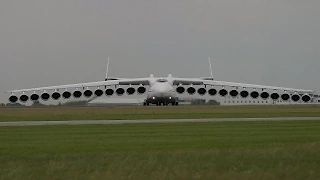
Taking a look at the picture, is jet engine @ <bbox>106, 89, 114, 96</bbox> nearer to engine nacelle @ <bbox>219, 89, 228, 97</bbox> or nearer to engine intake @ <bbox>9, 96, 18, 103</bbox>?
engine intake @ <bbox>9, 96, 18, 103</bbox>

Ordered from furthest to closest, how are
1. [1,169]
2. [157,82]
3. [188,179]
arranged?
[157,82]
[1,169]
[188,179]

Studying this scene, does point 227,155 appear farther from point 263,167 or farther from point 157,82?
point 157,82

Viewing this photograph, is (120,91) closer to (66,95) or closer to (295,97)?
(66,95)

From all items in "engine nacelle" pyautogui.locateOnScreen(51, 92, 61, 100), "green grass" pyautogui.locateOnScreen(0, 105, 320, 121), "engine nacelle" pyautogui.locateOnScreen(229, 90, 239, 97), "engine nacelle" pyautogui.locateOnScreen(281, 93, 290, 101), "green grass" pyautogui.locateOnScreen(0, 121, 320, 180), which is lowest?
"engine nacelle" pyautogui.locateOnScreen(281, 93, 290, 101)

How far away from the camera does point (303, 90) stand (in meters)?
70.9

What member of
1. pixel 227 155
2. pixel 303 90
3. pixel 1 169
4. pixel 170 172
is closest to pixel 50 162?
pixel 1 169

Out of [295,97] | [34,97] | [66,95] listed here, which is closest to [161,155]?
[295,97]

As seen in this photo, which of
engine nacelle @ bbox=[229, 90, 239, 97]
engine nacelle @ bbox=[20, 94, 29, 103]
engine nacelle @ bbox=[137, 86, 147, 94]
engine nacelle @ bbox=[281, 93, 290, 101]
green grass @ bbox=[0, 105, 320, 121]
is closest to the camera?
green grass @ bbox=[0, 105, 320, 121]

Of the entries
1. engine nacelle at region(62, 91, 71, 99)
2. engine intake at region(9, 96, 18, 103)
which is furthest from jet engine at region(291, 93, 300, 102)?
engine intake at region(9, 96, 18, 103)

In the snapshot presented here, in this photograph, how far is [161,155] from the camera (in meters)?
14.4

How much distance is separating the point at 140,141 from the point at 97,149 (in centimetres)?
260

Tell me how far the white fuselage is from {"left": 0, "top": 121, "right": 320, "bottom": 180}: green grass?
43523 mm

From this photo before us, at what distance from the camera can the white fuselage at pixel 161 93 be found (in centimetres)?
6632

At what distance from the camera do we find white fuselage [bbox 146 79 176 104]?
218ft
